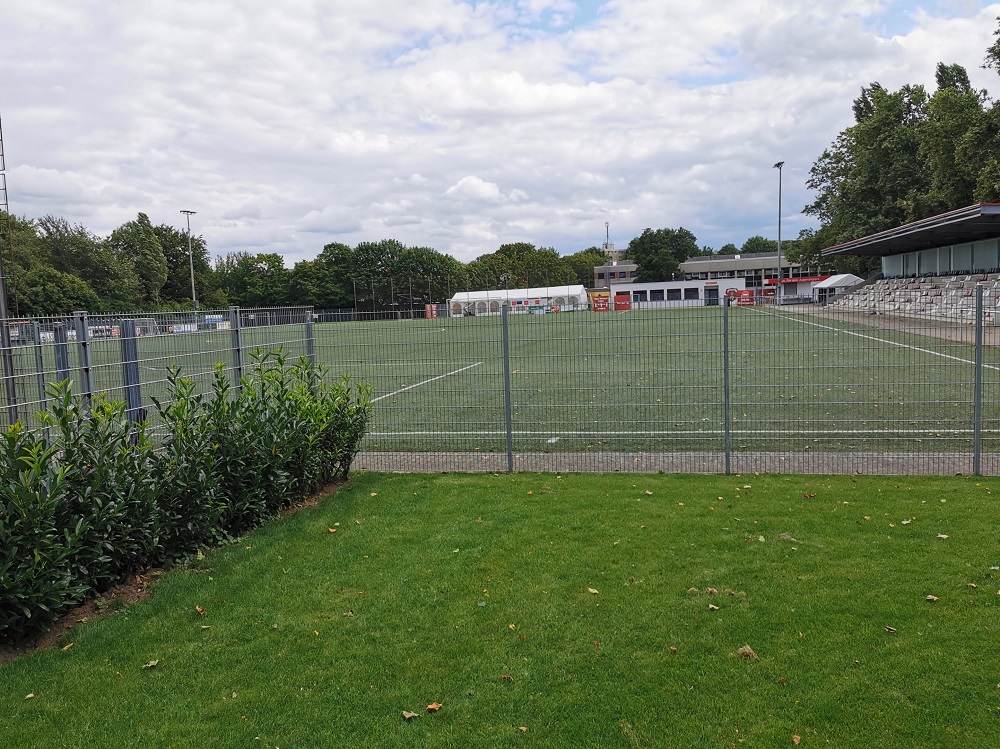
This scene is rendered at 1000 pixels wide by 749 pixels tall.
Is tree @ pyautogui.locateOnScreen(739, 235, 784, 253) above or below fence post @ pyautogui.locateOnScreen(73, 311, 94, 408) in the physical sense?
above

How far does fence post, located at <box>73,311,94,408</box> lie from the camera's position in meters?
5.36

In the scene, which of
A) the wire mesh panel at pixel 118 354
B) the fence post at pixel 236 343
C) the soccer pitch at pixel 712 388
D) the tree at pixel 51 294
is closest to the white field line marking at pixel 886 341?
the soccer pitch at pixel 712 388

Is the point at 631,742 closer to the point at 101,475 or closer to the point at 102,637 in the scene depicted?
the point at 102,637

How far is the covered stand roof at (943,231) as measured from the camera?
23.4m

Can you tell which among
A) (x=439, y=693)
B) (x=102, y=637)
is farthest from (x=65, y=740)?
(x=439, y=693)

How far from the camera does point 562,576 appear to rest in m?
5.14

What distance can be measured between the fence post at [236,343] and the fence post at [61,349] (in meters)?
2.00

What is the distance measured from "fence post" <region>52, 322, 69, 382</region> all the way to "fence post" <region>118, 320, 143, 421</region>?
0.41 metres

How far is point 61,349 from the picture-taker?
560 cm

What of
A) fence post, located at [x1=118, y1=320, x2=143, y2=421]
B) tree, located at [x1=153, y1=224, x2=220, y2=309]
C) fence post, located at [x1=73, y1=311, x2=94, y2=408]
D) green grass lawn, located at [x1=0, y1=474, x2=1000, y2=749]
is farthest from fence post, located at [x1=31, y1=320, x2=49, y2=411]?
tree, located at [x1=153, y1=224, x2=220, y2=309]

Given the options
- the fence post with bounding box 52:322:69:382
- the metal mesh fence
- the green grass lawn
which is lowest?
the green grass lawn

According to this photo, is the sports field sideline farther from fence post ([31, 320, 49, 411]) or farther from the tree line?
the tree line

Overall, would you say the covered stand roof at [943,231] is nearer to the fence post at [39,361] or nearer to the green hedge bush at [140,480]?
the green hedge bush at [140,480]

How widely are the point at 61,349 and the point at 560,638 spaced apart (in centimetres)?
446
